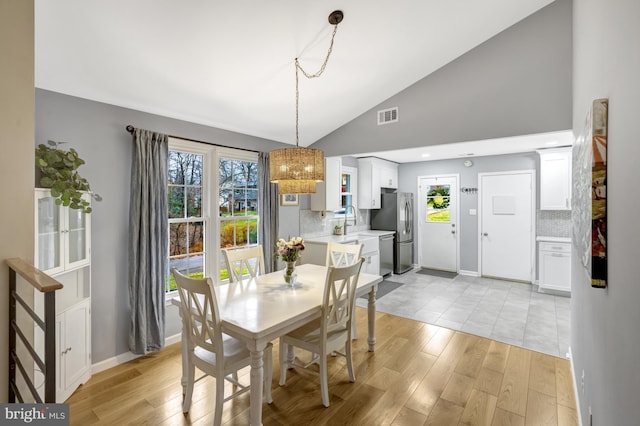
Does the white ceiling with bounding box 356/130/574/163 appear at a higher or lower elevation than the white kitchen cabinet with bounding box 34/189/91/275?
higher

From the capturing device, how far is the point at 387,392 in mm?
2400

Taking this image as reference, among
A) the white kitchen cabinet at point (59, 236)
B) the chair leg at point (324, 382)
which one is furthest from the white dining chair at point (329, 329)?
the white kitchen cabinet at point (59, 236)

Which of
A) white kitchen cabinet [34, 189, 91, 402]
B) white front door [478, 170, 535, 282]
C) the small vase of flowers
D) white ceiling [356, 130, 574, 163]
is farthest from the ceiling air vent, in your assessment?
white kitchen cabinet [34, 189, 91, 402]

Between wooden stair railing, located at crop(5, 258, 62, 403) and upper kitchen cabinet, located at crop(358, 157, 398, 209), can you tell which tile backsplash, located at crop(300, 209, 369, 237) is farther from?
wooden stair railing, located at crop(5, 258, 62, 403)

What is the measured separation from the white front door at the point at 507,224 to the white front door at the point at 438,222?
0.51m

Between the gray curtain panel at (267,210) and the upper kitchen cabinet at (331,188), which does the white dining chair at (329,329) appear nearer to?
the gray curtain panel at (267,210)

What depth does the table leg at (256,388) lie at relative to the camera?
183 cm

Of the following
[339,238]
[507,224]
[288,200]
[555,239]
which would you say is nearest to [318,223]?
[339,238]

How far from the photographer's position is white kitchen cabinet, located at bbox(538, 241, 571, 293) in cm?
473

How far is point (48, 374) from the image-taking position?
1.05 metres

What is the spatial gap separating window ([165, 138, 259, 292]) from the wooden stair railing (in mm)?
1862

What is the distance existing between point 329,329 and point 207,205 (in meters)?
2.17

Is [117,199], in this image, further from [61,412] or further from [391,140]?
[391,140]

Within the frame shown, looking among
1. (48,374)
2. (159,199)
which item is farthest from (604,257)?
(159,199)
